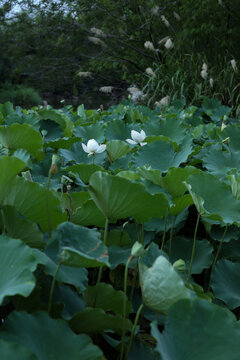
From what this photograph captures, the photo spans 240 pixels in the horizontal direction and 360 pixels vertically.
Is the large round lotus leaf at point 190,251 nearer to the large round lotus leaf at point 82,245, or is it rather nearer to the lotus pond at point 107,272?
the lotus pond at point 107,272

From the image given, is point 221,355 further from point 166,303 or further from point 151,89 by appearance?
point 151,89

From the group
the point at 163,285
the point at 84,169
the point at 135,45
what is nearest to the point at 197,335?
the point at 163,285

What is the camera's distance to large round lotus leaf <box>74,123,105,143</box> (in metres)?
1.30

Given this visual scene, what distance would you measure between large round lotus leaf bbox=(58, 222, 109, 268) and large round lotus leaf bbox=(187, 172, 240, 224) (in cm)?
31

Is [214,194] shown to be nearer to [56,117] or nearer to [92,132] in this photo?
[92,132]

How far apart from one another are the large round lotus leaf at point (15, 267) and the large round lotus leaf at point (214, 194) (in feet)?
1.28

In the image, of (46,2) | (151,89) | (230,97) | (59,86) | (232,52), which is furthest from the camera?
(59,86)

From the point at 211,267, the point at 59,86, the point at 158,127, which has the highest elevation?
the point at 158,127

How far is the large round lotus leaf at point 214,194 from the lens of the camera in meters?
0.74

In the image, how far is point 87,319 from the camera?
476 millimetres

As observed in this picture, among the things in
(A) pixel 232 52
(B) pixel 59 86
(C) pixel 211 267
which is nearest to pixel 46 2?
(B) pixel 59 86

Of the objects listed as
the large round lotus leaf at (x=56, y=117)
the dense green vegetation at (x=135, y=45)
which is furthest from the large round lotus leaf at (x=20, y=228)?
the dense green vegetation at (x=135, y=45)

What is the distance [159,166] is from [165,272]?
620 mm

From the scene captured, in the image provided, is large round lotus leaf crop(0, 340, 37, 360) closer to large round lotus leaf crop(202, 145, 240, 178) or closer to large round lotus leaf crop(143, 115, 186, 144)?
large round lotus leaf crop(202, 145, 240, 178)
